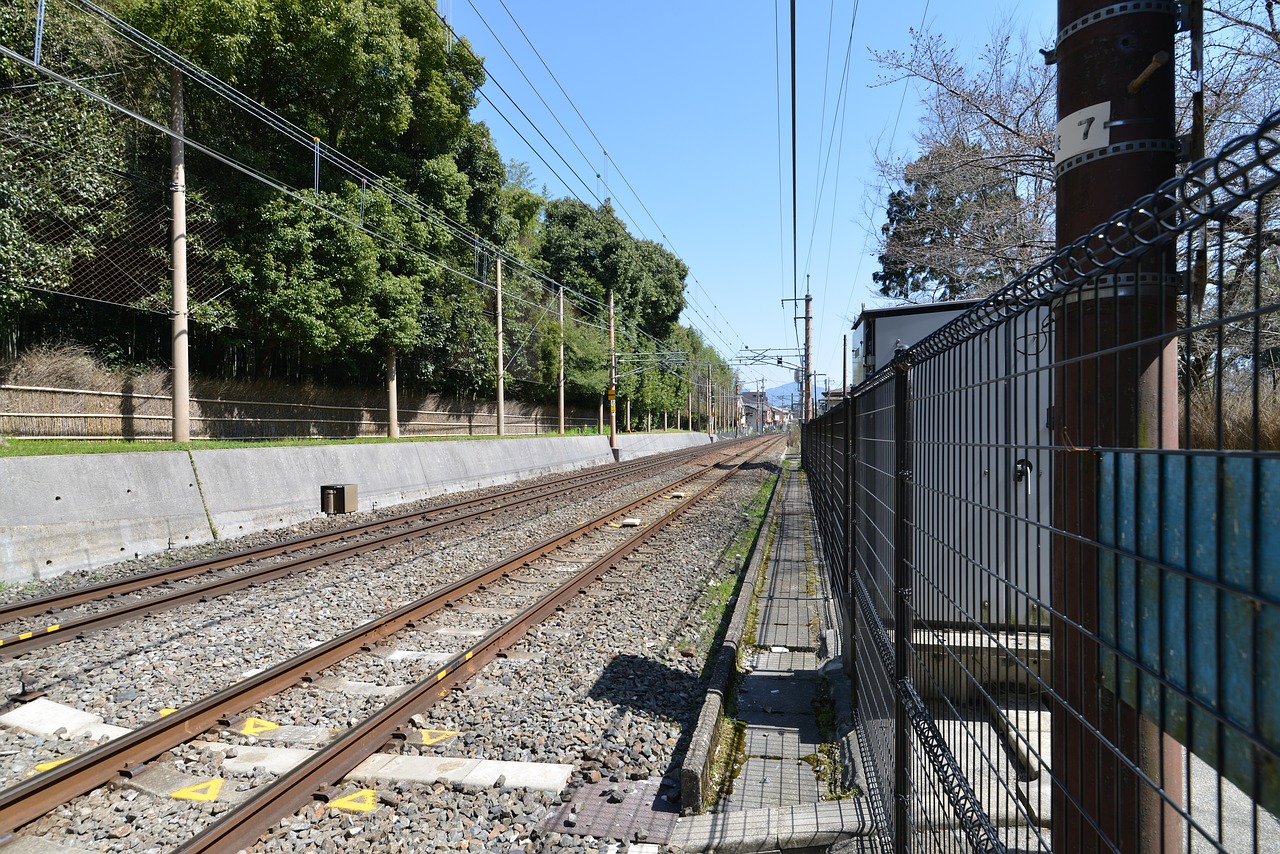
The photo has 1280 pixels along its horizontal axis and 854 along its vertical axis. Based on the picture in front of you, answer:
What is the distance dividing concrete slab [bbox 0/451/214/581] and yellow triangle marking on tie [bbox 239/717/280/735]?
21.6ft

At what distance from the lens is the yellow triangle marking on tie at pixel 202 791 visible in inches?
163

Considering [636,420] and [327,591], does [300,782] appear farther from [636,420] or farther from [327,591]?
[636,420]

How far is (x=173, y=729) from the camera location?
4.79 metres

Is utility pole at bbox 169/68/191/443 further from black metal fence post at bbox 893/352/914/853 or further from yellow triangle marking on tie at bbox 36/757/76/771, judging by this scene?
black metal fence post at bbox 893/352/914/853

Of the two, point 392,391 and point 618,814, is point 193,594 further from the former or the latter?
point 392,391

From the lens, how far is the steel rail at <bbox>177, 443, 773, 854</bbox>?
368 cm

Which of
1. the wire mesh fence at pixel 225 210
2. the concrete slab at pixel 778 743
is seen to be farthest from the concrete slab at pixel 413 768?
the wire mesh fence at pixel 225 210

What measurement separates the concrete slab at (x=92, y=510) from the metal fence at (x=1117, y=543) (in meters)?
10.7

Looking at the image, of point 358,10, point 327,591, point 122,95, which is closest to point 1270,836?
point 327,591

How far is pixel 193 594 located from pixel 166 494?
14.9ft

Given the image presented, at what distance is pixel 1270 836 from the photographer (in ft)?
10.7

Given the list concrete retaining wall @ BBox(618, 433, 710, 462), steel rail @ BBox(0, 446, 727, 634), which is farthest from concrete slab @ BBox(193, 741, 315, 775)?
concrete retaining wall @ BBox(618, 433, 710, 462)

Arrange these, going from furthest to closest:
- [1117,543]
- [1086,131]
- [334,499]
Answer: [334,499]
[1086,131]
[1117,543]

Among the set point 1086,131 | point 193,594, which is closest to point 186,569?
point 193,594
